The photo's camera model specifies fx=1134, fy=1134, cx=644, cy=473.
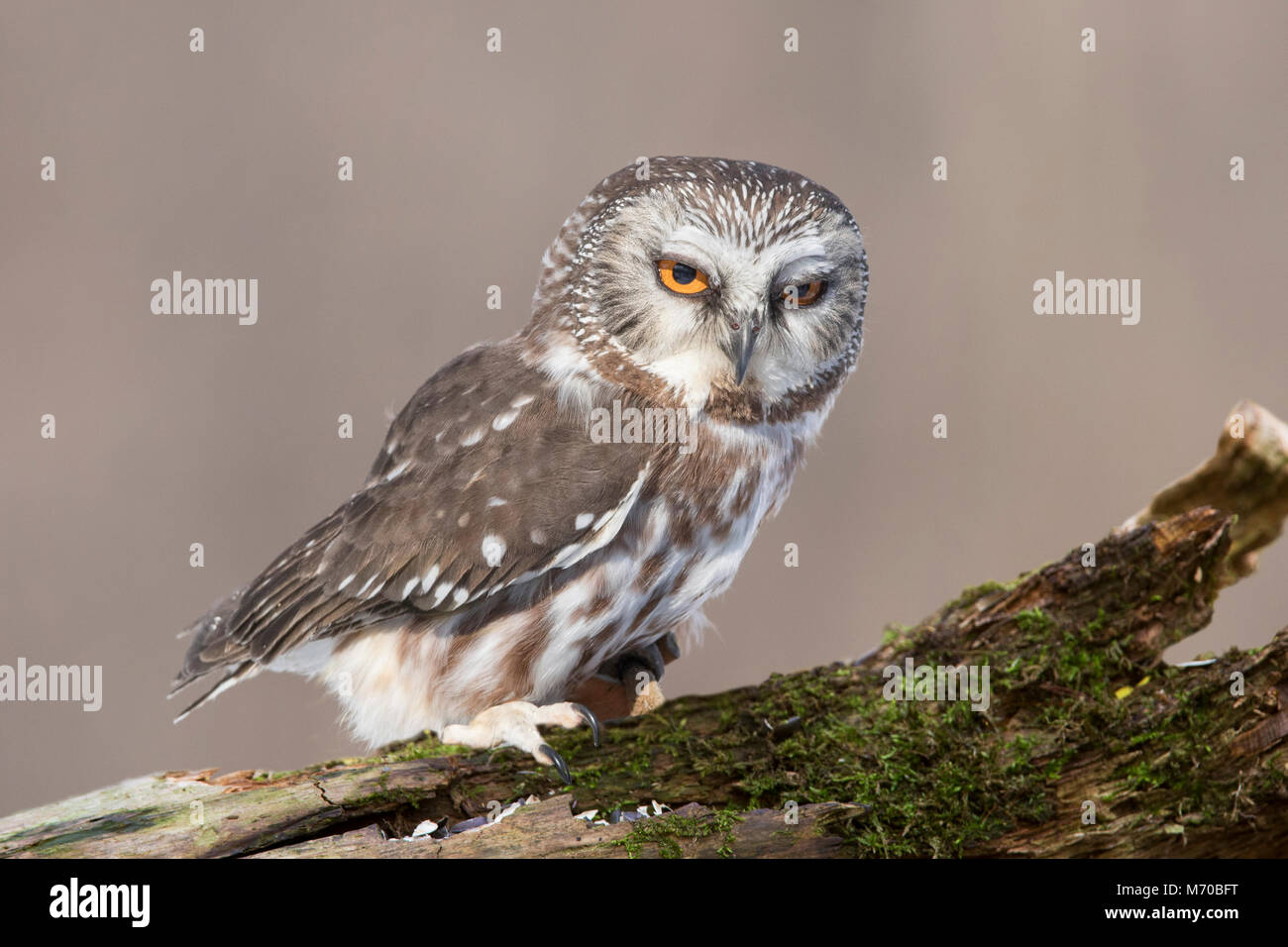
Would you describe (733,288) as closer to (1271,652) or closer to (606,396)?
(606,396)

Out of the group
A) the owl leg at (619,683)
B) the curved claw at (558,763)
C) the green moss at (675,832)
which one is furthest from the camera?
the owl leg at (619,683)

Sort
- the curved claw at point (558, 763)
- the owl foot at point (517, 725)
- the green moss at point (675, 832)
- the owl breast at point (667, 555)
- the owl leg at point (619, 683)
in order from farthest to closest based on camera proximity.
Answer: the owl leg at point (619, 683)
the owl breast at point (667, 555)
the owl foot at point (517, 725)
the curved claw at point (558, 763)
the green moss at point (675, 832)

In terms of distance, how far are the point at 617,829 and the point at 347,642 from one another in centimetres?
80

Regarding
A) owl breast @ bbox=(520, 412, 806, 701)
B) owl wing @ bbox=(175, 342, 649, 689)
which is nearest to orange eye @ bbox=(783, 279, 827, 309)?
owl breast @ bbox=(520, 412, 806, 701)

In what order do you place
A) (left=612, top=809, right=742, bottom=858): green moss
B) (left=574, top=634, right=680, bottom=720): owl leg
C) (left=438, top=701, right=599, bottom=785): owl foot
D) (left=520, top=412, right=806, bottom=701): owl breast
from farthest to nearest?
(left=574, top=634, right=680, bottom=720): owl leg < (left=520, top=412, right=806, bottom=701): owl breast < (left=438, top=701, right=599, bottom=785): owl foot < (left=612, top=809, right=742, bottom=858): green moss

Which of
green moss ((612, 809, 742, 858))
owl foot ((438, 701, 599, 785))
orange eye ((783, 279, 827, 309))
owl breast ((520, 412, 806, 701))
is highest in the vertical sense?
orange eye ((783, 279, 827, 309))

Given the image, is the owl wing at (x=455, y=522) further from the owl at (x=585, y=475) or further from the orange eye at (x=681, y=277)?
the orange eye at (x=681, y=277)

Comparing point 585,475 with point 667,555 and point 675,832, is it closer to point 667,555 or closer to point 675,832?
point 667,555

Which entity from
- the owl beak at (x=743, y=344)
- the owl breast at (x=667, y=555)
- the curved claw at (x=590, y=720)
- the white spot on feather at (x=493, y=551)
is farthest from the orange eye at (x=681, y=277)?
the curved claw at (x=590, y=720)

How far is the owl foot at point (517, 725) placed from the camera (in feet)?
7.02

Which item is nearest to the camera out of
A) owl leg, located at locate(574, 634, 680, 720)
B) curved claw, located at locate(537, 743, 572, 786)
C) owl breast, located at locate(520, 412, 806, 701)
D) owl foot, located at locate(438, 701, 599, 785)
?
curved claw, located at locate(537, 743, 572, 786)

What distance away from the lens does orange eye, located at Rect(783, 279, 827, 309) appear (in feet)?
7.19

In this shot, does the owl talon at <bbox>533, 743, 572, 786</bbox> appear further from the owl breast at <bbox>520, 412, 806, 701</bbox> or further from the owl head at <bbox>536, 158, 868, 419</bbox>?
the owl head at <bbox>536, 158, 868, 419</bbox>
